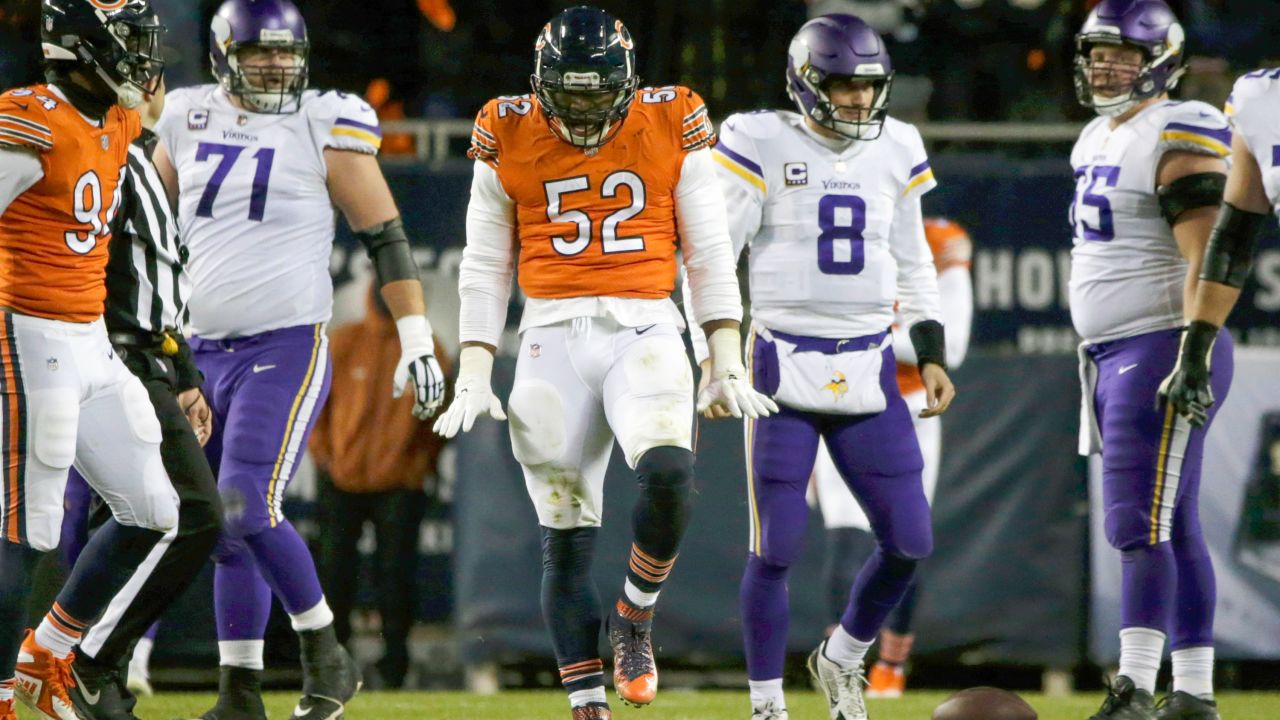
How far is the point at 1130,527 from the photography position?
4.85 m

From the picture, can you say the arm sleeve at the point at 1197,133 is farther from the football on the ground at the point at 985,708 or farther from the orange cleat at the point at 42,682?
the orange cleat at the point at 42,682

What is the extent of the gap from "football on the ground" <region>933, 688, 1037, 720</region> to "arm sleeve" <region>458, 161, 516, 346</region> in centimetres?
155

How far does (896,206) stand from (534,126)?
127 cm

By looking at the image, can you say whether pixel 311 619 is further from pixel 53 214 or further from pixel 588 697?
pixel 53 214

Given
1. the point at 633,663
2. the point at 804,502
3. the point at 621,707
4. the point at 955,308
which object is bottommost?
the point at 621,707

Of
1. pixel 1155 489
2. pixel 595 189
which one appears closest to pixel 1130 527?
pixel 1155 489

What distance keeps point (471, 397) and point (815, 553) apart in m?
3.44

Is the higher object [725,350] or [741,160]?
A: [741,160]

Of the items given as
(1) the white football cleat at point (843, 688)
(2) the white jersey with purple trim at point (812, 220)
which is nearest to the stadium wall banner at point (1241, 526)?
(1) the white football cleat at point (843, 688)

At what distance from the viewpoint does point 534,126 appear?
4457 millimetres

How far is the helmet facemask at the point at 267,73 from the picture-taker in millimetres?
5176

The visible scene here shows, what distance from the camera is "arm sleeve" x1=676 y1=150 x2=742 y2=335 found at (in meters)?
4.52

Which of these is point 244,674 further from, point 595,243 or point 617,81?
point 617,81

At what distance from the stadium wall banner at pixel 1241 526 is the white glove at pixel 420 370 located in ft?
12.0
